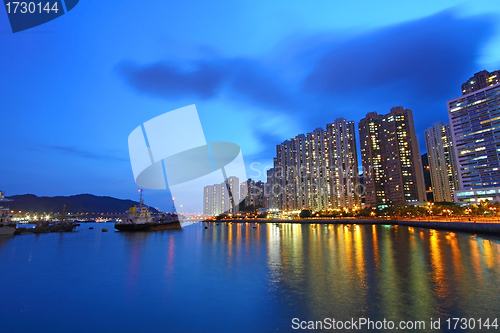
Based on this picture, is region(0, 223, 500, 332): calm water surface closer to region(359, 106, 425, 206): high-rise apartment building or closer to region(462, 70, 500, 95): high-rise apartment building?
region(359, 106, 425, 206): high-rise apartment building

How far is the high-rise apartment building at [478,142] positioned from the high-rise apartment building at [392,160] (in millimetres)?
30632

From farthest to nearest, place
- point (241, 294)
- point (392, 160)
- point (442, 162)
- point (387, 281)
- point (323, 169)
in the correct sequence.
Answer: point (442, 162), point (392, 160), point (323, 169), point (387, 281), point (241, 294)

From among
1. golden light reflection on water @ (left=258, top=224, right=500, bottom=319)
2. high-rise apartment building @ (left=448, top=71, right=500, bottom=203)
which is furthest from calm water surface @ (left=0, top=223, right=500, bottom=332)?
high-rise apartment building @ (left=448, top=71, right=500, bottom=203)

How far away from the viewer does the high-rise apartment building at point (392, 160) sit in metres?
141

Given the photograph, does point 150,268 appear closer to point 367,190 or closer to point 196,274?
point 196,274

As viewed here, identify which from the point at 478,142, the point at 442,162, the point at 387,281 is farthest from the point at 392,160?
the point at 387,281

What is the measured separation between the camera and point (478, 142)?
341ft

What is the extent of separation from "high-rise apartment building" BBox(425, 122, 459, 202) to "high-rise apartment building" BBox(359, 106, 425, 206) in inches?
1163

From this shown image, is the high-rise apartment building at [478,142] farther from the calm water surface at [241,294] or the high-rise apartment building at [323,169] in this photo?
the calm water surface at [241,294]

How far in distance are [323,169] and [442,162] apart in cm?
7931

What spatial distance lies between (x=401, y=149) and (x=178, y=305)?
157192mm

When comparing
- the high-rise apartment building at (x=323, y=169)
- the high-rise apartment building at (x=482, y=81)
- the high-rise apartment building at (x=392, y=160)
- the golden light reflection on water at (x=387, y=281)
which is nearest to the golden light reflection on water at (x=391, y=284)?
the golden light reflection on water at (x=387, y=281)

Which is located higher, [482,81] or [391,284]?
[482,81]

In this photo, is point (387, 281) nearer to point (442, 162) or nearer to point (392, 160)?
point (392, 160)
